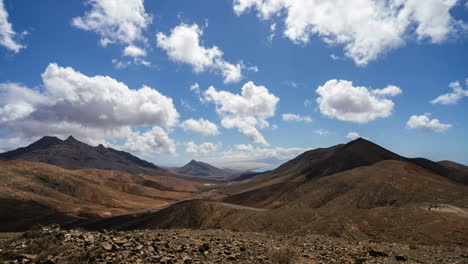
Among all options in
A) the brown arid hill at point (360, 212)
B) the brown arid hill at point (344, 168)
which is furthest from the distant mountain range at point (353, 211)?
the brown arid hill at point (344, 168)

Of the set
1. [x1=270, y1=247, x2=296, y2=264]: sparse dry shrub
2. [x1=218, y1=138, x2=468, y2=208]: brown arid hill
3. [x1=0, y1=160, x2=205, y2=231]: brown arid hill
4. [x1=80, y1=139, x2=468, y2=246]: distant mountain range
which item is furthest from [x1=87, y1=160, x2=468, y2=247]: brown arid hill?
[x1=0, y1=160, x2=205, y2=231]: brown arid hill

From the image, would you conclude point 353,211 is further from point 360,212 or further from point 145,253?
point 145,253

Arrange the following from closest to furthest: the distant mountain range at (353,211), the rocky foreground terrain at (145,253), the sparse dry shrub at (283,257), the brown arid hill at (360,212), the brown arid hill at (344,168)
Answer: the rocky foreground terrain at (145,253), the sparse dry shrub at (283,257), the brown arid hill at (360,212), the distant mountain range at (353,211), the brown arid hill at (344,168)

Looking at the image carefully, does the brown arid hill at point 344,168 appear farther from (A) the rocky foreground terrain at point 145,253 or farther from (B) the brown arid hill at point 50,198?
(A) the rocky foreground terrain at point 145,253

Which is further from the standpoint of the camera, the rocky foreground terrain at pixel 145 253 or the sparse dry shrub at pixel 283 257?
the sparse dry shrub at pixel 283 257

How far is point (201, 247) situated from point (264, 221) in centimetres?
2609

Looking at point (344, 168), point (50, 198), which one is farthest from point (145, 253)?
point (50, 198)

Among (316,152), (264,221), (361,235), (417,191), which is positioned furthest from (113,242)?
(316,152)

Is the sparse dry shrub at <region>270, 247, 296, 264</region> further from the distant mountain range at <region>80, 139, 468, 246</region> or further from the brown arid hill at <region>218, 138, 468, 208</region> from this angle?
the brown arid hill at <region>218, 138, 468, 208</region>

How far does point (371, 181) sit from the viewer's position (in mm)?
55719

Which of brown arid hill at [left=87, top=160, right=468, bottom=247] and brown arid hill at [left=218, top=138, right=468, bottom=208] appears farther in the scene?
brown arid hill at [left=218, top=138, right=468, bottom=208]

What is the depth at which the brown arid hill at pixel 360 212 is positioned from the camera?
25.5 meters

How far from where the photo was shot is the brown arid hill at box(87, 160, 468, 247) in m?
25.5

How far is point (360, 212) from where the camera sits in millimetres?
30984
